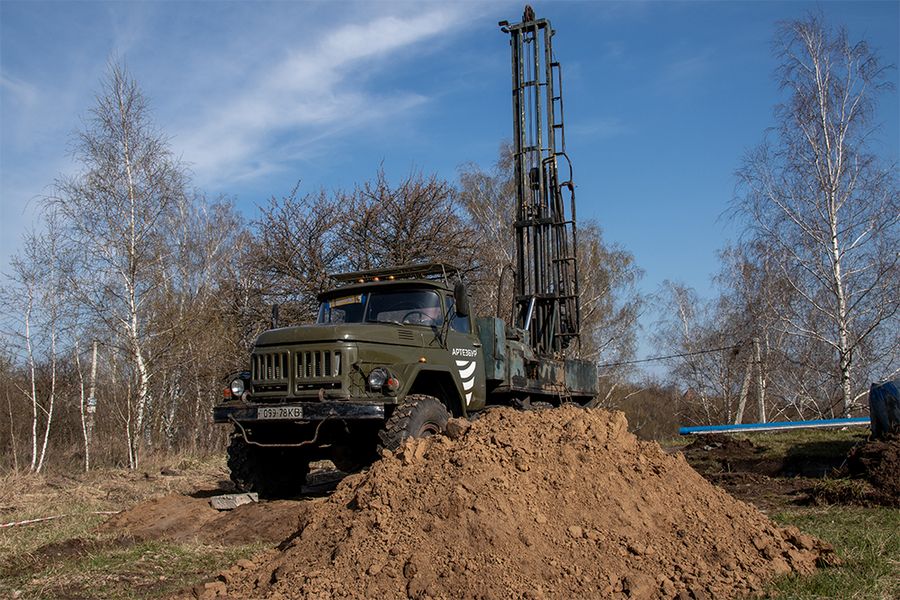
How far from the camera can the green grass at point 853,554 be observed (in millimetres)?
4586

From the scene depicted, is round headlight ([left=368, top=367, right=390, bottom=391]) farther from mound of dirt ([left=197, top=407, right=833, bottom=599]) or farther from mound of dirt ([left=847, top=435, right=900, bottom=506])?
mound of dirt ([left=847, top=435, right=900, bottom=506])

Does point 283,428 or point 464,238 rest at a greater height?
point 464,238

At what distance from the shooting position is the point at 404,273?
10375 mm

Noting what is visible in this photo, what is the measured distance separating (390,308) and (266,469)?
2.36 metres

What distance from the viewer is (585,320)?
93.6 feet

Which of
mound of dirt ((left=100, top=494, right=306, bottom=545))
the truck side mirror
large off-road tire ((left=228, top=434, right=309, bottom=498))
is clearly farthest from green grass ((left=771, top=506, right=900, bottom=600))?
large off-road tire ((left=228, top=434, right=309, bottom=498))

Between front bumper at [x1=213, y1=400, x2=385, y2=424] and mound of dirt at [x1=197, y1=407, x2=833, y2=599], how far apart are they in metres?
1.38

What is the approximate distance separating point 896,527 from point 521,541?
3491 millimetres

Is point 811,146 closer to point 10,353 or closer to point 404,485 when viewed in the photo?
point 404,485

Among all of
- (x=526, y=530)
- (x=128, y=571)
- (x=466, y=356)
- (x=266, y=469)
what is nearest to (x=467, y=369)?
(x=466, y=356)

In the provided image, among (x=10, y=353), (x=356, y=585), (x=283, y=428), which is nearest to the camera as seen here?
(x=356, y=585)

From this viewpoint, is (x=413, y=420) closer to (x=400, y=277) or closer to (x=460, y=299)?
(x=460, y=299)

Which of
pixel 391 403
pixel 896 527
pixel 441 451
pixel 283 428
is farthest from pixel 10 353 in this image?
pixel 896 527

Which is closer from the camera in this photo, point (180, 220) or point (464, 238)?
point (464, 238)
